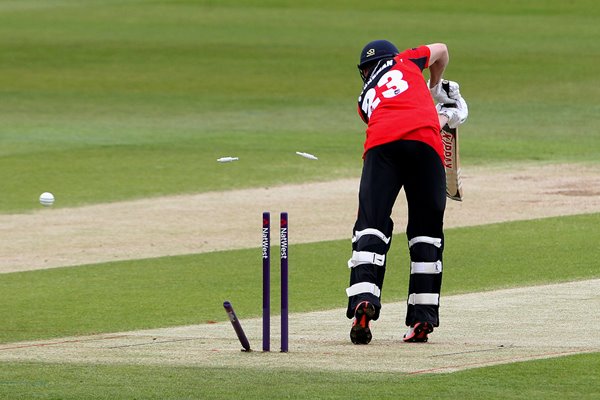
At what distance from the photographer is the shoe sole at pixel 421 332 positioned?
10.1 meters

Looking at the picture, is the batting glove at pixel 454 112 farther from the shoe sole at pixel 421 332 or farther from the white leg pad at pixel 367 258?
the shoe sole at pixel 421 332

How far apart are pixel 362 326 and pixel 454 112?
78.3 inches

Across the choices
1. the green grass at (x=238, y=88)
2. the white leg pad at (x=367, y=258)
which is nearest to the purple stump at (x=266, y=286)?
the white leg pad at (x=367, y=258)

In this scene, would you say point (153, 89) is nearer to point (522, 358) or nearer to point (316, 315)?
point (316, 315)

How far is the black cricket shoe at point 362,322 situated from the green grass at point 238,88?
37.4 feet

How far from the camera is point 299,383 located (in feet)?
27.7

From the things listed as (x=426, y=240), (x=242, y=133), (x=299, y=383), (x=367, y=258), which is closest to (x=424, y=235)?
(x=426, y=240)

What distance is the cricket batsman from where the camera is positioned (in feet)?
33.3

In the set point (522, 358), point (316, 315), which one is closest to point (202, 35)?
point (316, 315)

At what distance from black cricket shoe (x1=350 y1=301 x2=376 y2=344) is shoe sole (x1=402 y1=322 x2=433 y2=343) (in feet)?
1.20

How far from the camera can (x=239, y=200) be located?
69.4 feet

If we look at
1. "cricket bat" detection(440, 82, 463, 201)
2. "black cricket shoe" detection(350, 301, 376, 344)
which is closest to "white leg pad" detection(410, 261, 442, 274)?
"black cricket shoe" detection(350, 301, 376, 344)

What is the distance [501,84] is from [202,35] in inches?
537

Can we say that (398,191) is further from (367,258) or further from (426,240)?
(367,258)
